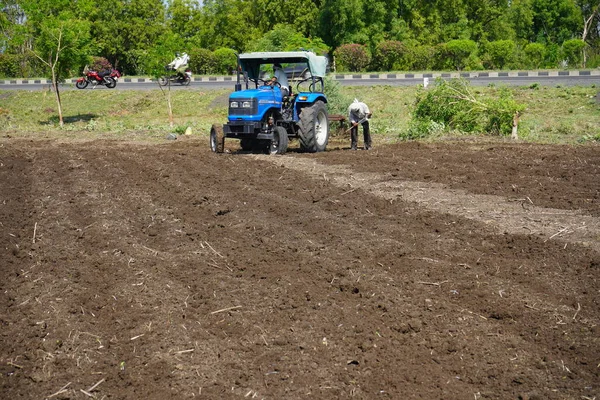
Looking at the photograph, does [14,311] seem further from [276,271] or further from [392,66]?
[392,66]

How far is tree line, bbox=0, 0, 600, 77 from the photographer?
43281mm

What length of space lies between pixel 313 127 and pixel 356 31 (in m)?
30.7

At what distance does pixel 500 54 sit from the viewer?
4419 cm

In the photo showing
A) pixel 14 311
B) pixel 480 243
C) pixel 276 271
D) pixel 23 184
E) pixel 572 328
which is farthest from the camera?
pixel 23 184

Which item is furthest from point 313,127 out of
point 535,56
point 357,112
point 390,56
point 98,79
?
point 535,56

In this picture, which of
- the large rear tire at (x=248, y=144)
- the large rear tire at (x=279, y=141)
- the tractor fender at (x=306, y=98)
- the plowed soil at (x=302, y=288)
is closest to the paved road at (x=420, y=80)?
the large rear tire at (x=248, y=144)

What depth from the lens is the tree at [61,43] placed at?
90.8ft

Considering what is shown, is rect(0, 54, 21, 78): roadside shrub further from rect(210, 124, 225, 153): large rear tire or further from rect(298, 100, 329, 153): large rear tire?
rect(298, 100, 329, 153): large rear tire

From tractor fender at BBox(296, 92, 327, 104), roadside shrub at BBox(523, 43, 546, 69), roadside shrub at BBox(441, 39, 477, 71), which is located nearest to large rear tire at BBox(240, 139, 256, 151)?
tractor fender at BBox(296, 92, 327, 104)

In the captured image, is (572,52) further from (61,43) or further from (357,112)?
(357,112)

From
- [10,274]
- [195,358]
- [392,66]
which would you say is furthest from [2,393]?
[392,66]

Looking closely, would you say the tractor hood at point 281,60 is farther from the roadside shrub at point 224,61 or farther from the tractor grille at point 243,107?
the roadside shrub at point 224,61

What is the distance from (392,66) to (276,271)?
3729 centimetres

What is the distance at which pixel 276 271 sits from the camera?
762 cm
